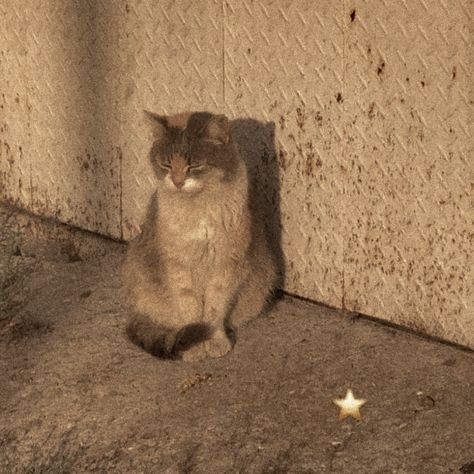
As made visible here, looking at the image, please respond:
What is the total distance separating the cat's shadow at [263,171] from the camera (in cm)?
502

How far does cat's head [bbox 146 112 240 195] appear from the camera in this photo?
4438mm

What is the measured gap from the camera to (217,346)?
464 cm

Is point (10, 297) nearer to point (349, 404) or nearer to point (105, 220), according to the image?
point (105, 220)

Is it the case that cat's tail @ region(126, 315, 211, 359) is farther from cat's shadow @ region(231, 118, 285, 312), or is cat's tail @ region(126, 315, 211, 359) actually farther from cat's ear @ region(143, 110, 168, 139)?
cat's ear @ region(143, 110, 168, 139)

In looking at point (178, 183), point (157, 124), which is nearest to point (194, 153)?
point (178, 183)

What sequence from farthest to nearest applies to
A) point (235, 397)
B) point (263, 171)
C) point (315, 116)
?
point (263, 171) → point (315, 116) → point (235, 397)

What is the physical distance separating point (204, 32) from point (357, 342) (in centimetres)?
172

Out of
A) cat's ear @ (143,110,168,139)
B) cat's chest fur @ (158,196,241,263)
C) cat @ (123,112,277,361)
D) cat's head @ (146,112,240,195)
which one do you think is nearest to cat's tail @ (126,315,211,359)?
cat @ (123,112,277,361)

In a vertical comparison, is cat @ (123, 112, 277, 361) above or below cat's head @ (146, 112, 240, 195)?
below

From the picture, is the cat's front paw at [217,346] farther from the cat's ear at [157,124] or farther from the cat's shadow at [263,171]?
the cat's ear at [157,124]

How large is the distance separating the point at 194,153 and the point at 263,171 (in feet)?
2.38

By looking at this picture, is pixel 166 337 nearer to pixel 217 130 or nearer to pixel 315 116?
pixel 217 130

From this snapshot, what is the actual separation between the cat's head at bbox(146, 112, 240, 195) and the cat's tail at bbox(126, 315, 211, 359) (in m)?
0.63

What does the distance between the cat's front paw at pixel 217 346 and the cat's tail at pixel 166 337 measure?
0.04 meters
